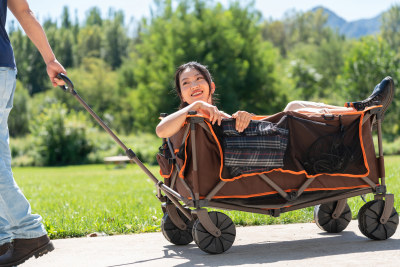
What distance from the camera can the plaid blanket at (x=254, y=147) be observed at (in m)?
3.43

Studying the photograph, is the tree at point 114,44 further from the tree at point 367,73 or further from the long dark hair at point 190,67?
the long dark hair at point 190,67

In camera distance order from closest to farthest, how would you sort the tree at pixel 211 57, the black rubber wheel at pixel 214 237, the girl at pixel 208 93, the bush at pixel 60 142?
1. the black rubber wheel at pixel 214 237
2. the girl at pixel 208 93
3. the bush at pixel 60 142
4. the tree at pixel 211 57

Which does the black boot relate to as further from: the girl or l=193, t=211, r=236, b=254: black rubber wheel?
l=193, t=211, r=236, b=254: black rubber wheel

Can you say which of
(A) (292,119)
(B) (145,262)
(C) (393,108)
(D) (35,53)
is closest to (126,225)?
(B) (145,262)

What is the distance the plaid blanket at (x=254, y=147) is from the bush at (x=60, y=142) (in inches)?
1125

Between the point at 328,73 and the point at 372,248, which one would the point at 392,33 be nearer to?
the point at 328,73

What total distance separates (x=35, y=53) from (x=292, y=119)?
167ft

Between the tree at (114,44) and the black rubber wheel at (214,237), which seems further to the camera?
the tree at (114,44)

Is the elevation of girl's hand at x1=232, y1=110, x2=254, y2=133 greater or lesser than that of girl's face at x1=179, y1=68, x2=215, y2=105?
lesser

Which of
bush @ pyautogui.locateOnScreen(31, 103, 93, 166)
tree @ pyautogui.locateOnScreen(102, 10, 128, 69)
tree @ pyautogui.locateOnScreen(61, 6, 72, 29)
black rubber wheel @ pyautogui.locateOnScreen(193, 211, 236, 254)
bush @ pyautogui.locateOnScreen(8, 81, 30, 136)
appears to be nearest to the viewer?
black rubber wheel @ pyautogui.locateOnScreen(193, 211, 236, 254)

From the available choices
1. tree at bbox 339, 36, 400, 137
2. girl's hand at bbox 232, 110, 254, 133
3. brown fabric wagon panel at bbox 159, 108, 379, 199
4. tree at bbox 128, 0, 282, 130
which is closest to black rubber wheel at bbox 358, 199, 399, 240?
brown fabric wagon panel at bbox 159, 108, 379, 199

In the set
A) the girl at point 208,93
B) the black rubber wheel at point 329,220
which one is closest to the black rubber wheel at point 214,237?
the girl at point 208,93

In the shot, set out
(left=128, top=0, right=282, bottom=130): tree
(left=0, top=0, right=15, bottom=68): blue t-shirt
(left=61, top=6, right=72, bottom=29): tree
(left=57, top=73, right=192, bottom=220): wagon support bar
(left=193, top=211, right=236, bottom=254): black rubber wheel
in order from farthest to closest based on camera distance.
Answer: (left=61, top=6, right=72, bottom=29): tree, (left=128, top=0, right=282, bottom=130): tree, (left=57, top=73, right=192, bottom=220): wagon support bar, (left=193, top=211, right=236, bottom=254): black rubber wheel, (left=0, top=0, right=15, bottom=68): blue t-shirt

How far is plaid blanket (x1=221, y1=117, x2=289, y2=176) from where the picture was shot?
343 cm
